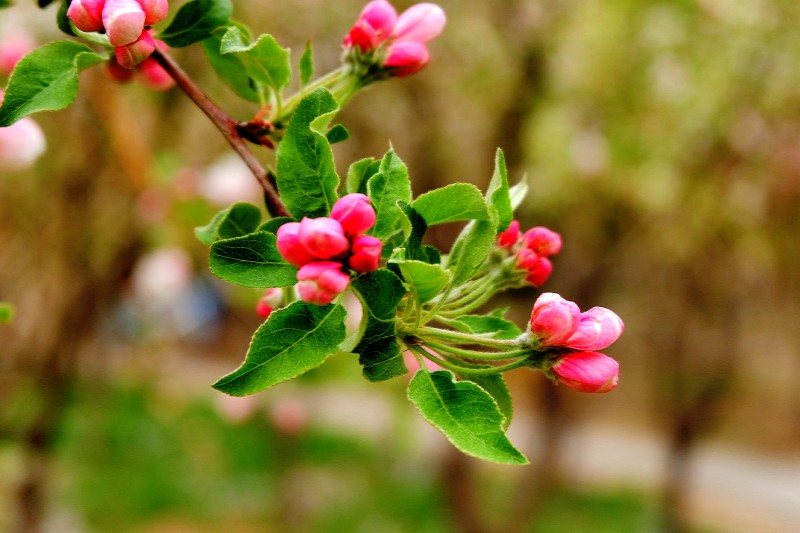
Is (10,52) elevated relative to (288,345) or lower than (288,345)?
elevated

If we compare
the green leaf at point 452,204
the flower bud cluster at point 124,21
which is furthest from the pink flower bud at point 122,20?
the green leaf at point 452,204

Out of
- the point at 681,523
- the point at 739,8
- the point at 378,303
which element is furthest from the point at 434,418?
the point at 681,523

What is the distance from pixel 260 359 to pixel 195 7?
29cm

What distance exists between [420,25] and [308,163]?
0.70 feet

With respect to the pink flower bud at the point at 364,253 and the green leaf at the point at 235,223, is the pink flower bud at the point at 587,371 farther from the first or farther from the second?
the green leaf at the point at 235,223

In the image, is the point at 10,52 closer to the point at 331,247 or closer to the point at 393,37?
the point at 393,37

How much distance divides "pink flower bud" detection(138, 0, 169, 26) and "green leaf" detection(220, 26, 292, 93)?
0.14 ft

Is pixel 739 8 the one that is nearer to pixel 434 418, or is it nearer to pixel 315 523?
pixel 434 418

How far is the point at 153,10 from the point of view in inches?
20.2

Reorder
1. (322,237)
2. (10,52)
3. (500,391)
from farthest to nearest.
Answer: (10,52), (500,391), (322,237)

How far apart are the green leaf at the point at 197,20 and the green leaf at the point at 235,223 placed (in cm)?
13

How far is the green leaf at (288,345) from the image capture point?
0.43 m

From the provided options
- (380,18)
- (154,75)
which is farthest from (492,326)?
(154,75)

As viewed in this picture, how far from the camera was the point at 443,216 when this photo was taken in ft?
1.55
